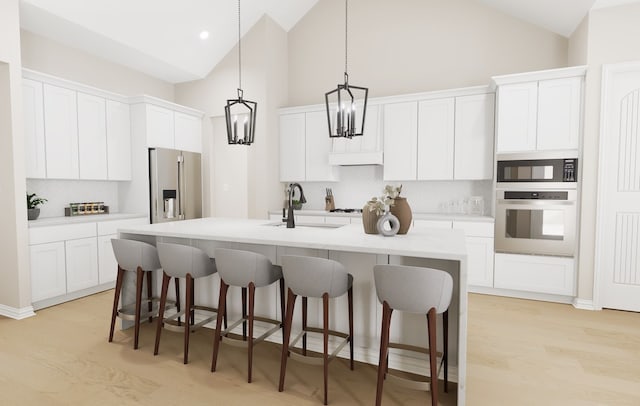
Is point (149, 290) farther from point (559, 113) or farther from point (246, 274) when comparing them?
point (559, 113)

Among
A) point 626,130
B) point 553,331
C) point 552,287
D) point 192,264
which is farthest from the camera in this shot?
point 552,287

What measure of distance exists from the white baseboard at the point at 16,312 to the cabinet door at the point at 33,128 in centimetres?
133

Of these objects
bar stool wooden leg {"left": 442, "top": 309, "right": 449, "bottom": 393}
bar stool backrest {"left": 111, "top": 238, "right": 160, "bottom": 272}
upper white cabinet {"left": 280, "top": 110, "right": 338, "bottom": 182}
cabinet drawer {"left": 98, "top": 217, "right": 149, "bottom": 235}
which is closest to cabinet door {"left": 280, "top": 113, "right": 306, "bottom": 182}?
upper white cabinet {"left": 280, "top": 110, "right": 338, "bottom": 182}

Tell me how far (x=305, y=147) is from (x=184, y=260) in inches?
123

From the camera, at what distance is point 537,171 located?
3.92 meters

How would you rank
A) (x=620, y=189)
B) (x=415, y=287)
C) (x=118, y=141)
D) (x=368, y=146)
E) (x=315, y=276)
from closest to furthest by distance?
(x=415, y=287) < (x=315, y=276) < (x=620, y=189) < (x=118, y=141) < (x=368, y=146)

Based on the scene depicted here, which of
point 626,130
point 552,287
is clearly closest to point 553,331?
point 552,287

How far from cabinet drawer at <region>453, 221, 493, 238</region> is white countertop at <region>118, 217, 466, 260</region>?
1583 millimetres

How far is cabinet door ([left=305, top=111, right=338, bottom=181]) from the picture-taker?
5241 millimetres

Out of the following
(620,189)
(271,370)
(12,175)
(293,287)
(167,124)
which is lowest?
(271,370)

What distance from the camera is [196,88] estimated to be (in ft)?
19.5

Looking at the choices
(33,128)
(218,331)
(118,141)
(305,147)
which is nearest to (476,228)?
(305,147)

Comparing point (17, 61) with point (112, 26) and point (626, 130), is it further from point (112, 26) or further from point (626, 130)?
point (626, 130)

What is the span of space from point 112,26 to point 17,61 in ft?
4.20
